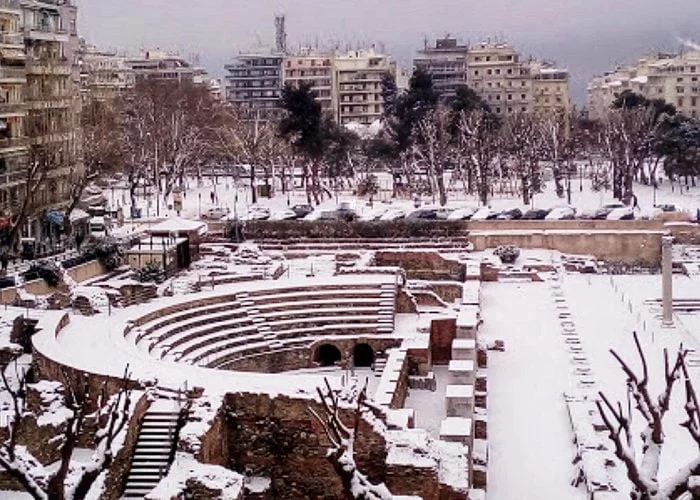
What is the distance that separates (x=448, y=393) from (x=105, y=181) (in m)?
51.4

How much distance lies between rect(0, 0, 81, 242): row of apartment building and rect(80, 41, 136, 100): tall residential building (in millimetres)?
25964

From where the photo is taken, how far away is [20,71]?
40.4 m

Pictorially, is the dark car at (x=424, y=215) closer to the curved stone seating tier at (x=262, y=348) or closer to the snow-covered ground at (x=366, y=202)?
the snow-covered ground at (x=366, y=202)

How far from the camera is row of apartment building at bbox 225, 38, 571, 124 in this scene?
102 m

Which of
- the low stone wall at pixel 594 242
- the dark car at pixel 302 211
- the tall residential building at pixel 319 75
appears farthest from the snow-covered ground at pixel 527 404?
the tall residential building at pixel 319 75

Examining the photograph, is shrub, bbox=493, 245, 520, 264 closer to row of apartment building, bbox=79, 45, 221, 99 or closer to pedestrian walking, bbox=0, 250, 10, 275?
pedestrian walking, bbox=0, 250, 10, 275

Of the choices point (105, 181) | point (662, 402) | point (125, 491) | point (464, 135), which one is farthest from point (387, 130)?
point (662, 402)

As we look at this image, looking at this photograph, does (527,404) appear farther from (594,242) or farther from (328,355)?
(594,242)

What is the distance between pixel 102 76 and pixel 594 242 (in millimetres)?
57000

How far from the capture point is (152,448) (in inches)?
729

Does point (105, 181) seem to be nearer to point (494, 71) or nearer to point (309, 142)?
point (309, 142)

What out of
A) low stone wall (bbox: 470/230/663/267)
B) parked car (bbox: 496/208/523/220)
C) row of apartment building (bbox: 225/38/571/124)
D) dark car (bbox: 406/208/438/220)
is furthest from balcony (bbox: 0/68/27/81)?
row of apartment building (bbox: 225/38/571/124)

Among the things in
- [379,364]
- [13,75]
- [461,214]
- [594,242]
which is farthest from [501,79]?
[379,364]

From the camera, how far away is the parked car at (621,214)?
147 feet
